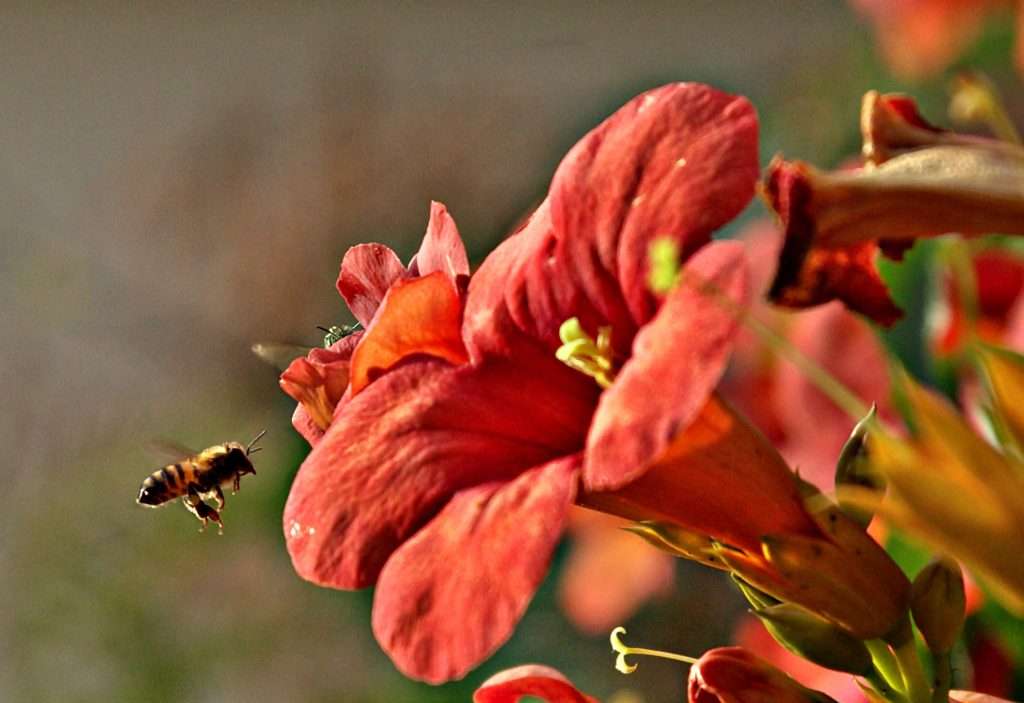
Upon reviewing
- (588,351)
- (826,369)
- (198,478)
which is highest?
(588,351)

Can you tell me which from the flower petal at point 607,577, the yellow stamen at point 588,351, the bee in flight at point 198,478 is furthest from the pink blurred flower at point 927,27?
the yellow stamen at point 588,351

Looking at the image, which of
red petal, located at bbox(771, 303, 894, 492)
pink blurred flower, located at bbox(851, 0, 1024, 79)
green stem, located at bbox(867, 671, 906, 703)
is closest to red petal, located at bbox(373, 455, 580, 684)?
green stem, located at bbox(867, 671, 906, 703)

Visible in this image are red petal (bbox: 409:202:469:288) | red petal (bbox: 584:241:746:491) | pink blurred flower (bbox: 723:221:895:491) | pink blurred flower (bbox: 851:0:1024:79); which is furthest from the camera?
pink blurred flower (bbox: 851:0:1024:79)

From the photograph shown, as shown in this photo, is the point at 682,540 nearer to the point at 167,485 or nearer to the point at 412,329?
the point at 412,329

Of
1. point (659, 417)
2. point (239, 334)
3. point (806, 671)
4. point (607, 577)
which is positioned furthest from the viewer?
point (239, 334)

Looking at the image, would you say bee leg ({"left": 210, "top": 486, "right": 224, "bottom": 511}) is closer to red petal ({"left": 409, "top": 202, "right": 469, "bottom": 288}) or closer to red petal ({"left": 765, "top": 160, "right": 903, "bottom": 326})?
red petal ({"left": 409, "top": 202, "right": 469, "bottom": 288})

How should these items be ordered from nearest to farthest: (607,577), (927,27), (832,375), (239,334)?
(832,375) → (927,27) → (607,577) → (239,334)

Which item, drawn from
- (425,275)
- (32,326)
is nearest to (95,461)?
(32,326)

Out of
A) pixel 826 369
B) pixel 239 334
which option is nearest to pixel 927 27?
pixel 826 369
